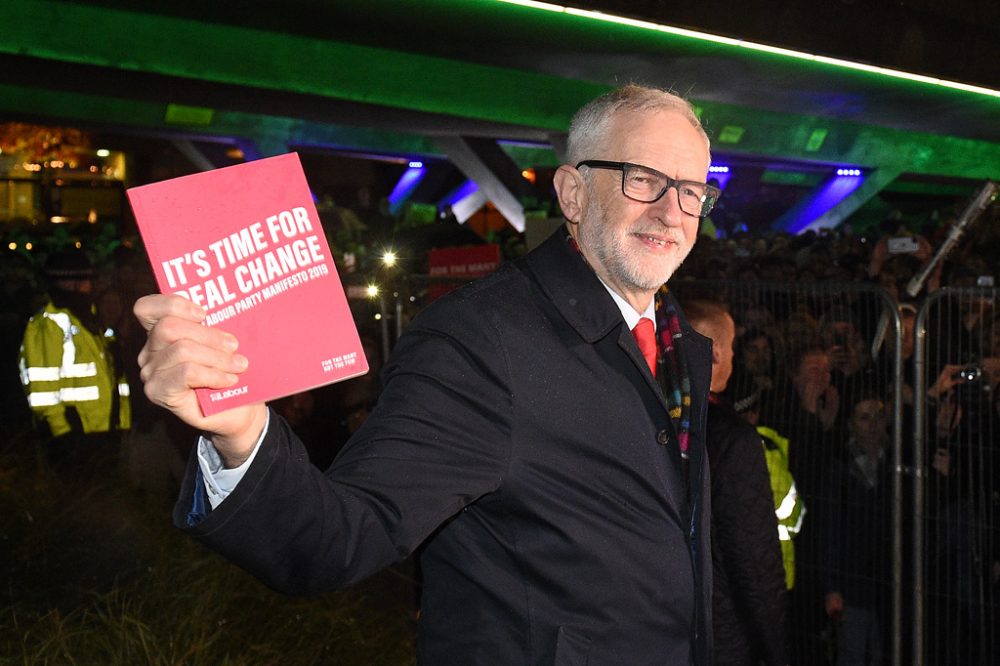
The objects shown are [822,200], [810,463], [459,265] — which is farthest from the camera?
[822,200]

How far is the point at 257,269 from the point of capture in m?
1.58

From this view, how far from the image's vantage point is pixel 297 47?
16.4 metres

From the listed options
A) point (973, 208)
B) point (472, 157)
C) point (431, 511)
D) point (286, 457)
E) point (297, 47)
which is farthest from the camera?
point (472, 157)

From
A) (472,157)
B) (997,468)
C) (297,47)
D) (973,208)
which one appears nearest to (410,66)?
(297,47)

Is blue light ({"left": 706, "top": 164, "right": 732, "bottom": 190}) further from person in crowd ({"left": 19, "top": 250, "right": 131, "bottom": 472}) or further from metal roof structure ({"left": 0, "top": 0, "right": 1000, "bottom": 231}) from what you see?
person in crowd ({"left": 19, "top": 250, "right": 131, "bottom": 472})

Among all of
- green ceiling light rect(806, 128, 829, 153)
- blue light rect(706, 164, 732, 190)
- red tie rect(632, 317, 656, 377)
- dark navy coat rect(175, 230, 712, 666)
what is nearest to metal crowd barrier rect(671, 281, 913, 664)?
red tie rect(632, 317, 656, 377)

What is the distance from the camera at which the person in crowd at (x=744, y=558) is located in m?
3.39

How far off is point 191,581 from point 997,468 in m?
4.03

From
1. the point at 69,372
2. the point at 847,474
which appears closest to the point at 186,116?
the point at 69,372

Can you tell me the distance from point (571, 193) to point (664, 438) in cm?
70

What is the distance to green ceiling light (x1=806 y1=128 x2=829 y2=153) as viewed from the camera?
86.4ft

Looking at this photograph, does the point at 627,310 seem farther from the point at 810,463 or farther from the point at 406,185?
the point at 406,185

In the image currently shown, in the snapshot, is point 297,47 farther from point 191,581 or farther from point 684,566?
point 684,566

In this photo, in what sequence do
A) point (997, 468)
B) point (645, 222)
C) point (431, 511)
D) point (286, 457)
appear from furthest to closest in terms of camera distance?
1. point (997, 468)
2. point (645, 222)
3. point (431, 511)
4. point (286, 457)
